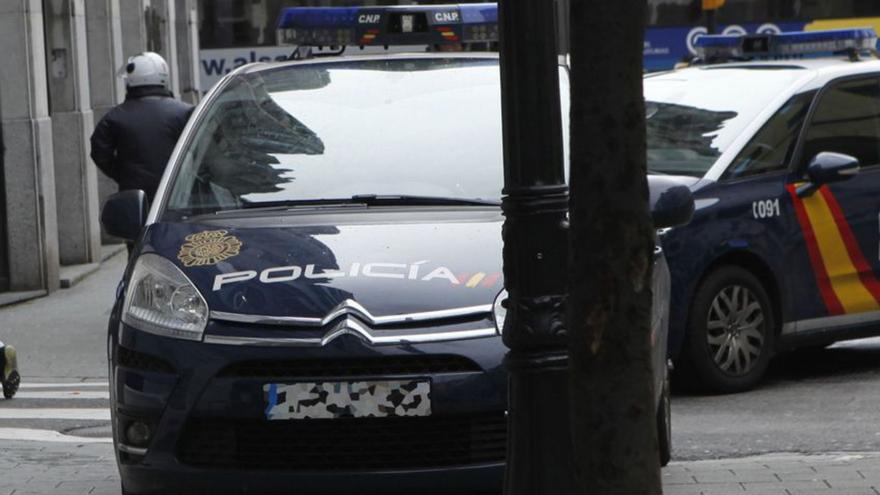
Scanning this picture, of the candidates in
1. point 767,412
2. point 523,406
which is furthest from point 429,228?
point 767,412

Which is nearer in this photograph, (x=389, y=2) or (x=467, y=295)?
(x=467, y=295)

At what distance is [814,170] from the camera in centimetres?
977

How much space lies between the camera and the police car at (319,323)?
568 centimetres

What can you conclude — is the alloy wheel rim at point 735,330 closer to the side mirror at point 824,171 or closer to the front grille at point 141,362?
the side mirror at point 824,171

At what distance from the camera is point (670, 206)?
6383 millimetres

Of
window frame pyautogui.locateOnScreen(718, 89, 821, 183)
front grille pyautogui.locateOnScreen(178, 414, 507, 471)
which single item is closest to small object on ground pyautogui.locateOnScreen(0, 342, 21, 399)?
window frame pyautogui.locateOnScreen(718, 89, 821, 183)

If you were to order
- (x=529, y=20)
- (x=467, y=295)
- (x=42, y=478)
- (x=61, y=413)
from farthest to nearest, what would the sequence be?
1. (x=61, y=413)
2. (x=42, y=478)
3. (x=467, y=295)
4. (x=529, y=20)

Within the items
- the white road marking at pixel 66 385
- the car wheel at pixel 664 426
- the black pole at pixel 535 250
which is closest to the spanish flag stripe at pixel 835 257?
the car wheel at pixel 664 426

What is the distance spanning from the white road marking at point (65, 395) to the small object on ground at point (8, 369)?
0.15m

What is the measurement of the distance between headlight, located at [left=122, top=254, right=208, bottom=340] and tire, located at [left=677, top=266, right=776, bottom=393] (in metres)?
3.77

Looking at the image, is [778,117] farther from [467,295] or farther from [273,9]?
[273,9]

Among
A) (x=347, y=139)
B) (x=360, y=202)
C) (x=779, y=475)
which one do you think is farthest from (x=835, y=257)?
(x=360, y=202)

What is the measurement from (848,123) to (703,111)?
0.79 metres

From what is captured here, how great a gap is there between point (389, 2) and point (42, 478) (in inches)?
873
